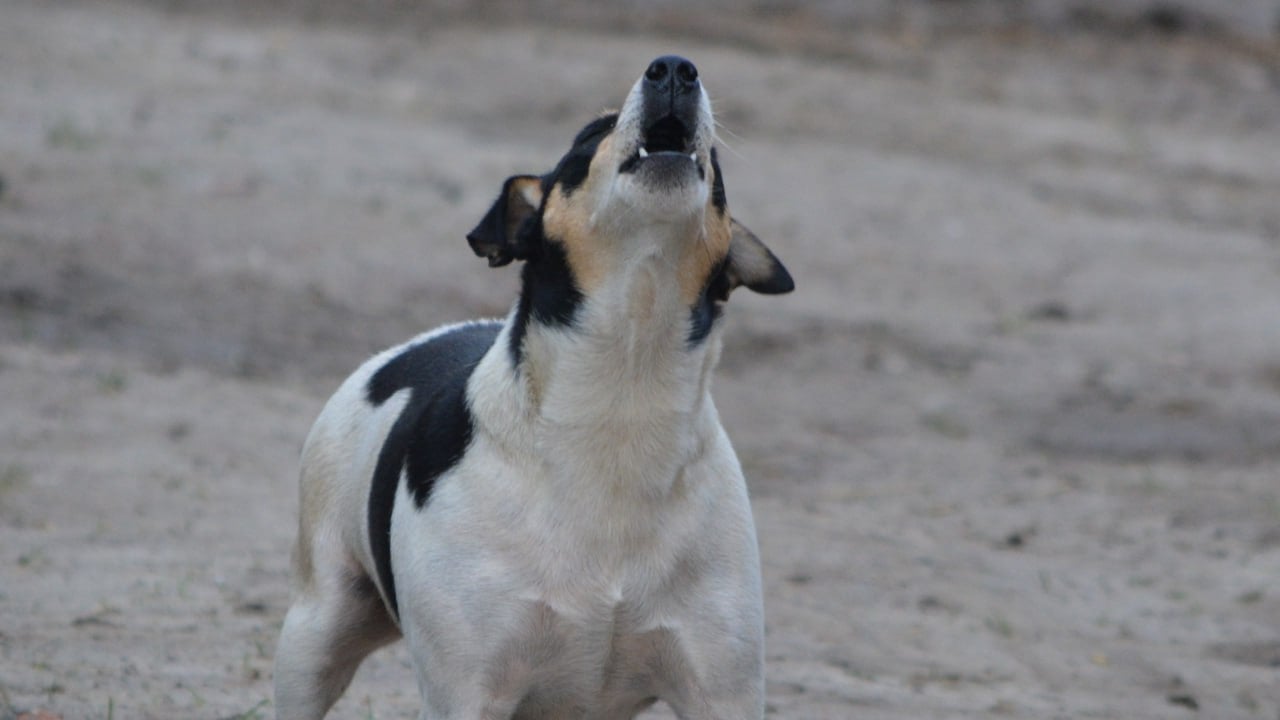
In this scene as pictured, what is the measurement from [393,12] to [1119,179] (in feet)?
19.3

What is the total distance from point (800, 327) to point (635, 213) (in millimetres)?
7054

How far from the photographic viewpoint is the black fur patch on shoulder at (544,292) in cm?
415

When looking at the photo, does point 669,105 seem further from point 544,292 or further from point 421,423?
point 421,423

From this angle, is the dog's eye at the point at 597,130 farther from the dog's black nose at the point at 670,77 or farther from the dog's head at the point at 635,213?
the dog's black nose at the point at 670,77

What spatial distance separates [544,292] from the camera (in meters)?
4.19

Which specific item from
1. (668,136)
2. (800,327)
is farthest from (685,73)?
(800,327)

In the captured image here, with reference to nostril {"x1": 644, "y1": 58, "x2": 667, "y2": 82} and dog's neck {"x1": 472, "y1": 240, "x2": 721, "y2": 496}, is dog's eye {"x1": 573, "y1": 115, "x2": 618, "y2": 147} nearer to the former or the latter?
nostril {"x1": 644, "y1": 58, "x2": 667, "y2": 82}

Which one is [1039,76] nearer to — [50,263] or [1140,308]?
[1140,308]

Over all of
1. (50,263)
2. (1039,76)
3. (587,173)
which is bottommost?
(50,263)

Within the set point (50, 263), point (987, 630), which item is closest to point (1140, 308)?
point (987, 630)

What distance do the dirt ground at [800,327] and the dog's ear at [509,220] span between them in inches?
66.0

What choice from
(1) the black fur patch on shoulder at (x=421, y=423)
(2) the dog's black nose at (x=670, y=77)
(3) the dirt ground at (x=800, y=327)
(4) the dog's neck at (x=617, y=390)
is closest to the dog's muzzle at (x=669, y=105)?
(2) the dog's black nose at (x=670, y=77)

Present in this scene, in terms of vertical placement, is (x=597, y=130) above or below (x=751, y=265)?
above

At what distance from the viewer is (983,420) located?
980 centimetres
